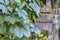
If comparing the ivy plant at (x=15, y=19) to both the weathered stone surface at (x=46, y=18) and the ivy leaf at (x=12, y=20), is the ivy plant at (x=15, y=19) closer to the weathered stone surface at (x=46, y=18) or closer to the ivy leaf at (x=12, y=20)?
the ivy leaf at (x=12, y=20)

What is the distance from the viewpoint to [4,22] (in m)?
1.56

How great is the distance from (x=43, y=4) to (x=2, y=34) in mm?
601

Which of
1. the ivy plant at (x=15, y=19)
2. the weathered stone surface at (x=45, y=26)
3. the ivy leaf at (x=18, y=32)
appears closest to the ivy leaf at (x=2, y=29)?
the ivy plant at (x=15, y=19)

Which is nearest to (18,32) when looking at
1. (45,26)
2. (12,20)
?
(12,20)

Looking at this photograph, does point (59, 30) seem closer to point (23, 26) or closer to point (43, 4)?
point (43, 4)

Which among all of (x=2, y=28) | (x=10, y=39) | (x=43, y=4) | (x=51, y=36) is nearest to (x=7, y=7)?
(x=2, y=28)

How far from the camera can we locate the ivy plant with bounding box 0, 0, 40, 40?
4.83ft

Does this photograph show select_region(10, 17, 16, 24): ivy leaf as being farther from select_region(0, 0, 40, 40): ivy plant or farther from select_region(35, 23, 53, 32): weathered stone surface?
select_region(35, 23, 53, 32): weathered stone surface

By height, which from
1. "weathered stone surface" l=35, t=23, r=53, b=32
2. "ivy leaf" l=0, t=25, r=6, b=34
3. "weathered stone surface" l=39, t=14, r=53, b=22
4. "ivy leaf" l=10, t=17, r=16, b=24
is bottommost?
"weathered stone surface" l=35, t=23, r=53, b=32

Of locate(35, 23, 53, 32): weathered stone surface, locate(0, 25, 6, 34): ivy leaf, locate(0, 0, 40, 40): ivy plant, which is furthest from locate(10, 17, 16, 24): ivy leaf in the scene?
locate(35, 23, 53, 32): weathered stone surface

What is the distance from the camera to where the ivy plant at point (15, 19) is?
1.47 m

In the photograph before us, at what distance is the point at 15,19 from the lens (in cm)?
150

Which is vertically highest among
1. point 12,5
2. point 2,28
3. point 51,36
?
point 12,5

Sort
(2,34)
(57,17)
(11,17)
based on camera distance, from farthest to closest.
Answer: (57,17) → (2,34) → (11,17)
